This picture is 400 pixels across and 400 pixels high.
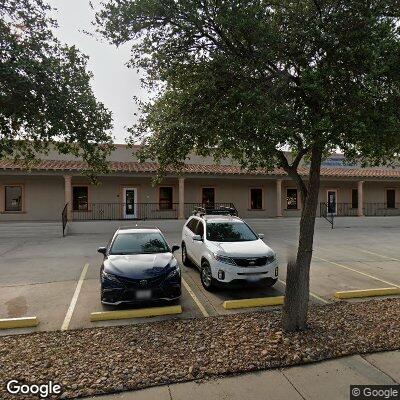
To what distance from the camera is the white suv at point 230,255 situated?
22.6 ft

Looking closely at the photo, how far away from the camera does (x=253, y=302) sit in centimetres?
645

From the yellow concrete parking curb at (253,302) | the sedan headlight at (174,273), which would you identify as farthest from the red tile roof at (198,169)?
the yellow concrete parking curb at (253,302)

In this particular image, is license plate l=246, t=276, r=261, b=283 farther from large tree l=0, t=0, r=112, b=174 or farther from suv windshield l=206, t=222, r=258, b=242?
large tree l=0, t=0, r=112, b=174

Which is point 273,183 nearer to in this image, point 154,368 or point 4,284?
point 4,284

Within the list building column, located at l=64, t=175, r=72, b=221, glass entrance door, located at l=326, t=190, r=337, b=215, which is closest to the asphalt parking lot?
building column, located at l=64, t=175, r=72, b=221

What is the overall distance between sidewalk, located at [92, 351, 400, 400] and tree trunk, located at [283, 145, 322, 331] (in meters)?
0.87

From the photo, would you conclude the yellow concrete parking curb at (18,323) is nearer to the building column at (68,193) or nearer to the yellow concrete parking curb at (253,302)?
the yellow concrete parking curb at (253,302)

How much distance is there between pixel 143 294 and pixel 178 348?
5.45 ft

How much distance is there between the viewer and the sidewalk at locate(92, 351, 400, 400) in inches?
138

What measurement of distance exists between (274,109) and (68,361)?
14.8ft

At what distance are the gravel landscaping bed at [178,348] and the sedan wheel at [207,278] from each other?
4.86 ft

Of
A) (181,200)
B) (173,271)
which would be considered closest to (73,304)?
(173,271)

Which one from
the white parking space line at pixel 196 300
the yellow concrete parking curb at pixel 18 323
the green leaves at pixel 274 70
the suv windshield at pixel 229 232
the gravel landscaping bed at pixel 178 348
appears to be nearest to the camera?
the gravel landscaping bed at pixel 178 348

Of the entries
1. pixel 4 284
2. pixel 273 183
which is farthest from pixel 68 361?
pixel 273 183
